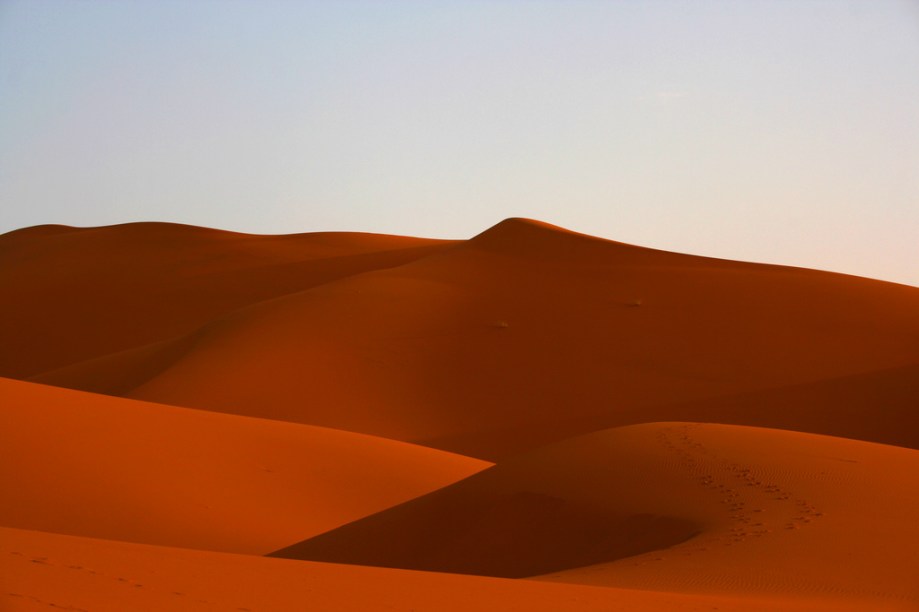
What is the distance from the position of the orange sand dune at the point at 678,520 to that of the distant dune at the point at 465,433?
40 mm

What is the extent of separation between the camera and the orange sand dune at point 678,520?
9.23 m

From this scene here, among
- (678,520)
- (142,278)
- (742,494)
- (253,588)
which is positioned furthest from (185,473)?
(142,278)

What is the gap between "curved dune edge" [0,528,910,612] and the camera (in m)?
6.28

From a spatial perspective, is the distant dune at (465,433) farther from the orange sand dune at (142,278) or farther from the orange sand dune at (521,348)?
the orange sand dune at (142,278)

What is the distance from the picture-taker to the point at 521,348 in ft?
95.7

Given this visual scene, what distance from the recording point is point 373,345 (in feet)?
95.7

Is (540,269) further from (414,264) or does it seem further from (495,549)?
(495,549)

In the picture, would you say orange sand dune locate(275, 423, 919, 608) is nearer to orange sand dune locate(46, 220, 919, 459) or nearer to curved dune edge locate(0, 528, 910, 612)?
curved dune edge locate(0, 528, 910, 612)

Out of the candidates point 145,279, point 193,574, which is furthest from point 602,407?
point 145,279

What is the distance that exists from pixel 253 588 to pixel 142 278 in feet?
146

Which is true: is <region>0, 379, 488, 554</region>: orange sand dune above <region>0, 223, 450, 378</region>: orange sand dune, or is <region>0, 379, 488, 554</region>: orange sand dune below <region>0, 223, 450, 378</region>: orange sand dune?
below

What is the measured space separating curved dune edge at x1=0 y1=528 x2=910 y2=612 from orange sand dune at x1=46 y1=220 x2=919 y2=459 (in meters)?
15.7

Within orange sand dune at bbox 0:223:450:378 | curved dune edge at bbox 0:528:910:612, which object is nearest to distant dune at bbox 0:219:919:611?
curved dune edge at bbox 0:528:910:612

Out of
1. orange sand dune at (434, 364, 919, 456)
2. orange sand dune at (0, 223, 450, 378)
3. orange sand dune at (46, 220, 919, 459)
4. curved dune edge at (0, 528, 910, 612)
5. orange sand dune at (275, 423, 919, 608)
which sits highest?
orange sand dune at (0, 223, 450, 378)
